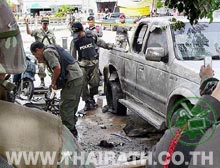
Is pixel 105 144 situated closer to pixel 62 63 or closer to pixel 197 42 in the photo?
pixel 62 63

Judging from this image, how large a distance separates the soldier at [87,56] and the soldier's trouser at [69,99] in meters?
1.52

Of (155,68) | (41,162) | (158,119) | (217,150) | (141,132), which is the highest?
(217,150)

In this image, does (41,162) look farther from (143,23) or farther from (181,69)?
(143,23)

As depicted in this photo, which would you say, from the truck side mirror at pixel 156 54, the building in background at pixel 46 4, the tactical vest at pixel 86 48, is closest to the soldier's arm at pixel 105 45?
the tactical vest at pixel 86 48

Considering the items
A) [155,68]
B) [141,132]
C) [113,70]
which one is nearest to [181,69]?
[155,68]

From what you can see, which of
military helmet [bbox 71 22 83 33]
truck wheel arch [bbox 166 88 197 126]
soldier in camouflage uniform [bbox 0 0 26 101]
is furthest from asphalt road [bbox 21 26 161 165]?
soldier in camouflage uniform [bbox 0 0 26 101]

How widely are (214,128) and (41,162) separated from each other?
0.55 m

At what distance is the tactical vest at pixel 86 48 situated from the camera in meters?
7.67

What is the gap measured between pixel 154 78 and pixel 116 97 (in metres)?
1.85

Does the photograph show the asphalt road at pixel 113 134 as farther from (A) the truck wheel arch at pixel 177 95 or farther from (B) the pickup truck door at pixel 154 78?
(A) the truck wheel arch at pixel 177 95

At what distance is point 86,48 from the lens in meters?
7.73

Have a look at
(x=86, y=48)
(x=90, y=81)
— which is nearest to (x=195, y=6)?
(x=86, y=48)

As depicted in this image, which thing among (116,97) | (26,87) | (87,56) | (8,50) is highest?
(8,50)

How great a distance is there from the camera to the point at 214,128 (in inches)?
47.1
